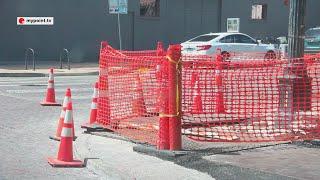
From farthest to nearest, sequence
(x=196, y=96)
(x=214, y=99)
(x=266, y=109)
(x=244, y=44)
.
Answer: (x=244, y=44)
(x=214, y=99)
(x=196, y=96)
(x=266, y=109)

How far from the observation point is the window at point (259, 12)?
37.6 m

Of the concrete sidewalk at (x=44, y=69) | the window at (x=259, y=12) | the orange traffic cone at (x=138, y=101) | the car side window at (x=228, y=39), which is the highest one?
the window at (x=259, y=12)

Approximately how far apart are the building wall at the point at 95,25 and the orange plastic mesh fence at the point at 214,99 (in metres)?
19.5

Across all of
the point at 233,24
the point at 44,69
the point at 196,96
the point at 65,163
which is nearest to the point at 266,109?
the point at 196,96

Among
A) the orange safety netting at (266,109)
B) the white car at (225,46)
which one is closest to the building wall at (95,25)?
the white car at (225,46)

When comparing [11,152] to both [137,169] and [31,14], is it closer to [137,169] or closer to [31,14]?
[137,169]

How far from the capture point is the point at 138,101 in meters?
10.2

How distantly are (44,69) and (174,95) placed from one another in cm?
1843

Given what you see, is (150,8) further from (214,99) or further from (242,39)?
(214,99)

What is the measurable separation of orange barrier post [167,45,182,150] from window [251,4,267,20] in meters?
30.4

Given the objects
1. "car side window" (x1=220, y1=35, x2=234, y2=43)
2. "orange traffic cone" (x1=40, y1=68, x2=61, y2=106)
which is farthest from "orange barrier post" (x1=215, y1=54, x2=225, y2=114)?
"car side window" (x1=220, y1=35, x2=234, y2=43)

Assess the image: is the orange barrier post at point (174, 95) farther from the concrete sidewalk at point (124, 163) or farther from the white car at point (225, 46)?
the white car at point (225, 46)

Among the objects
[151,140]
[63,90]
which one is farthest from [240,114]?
[63,90]

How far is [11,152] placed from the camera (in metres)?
8.69
